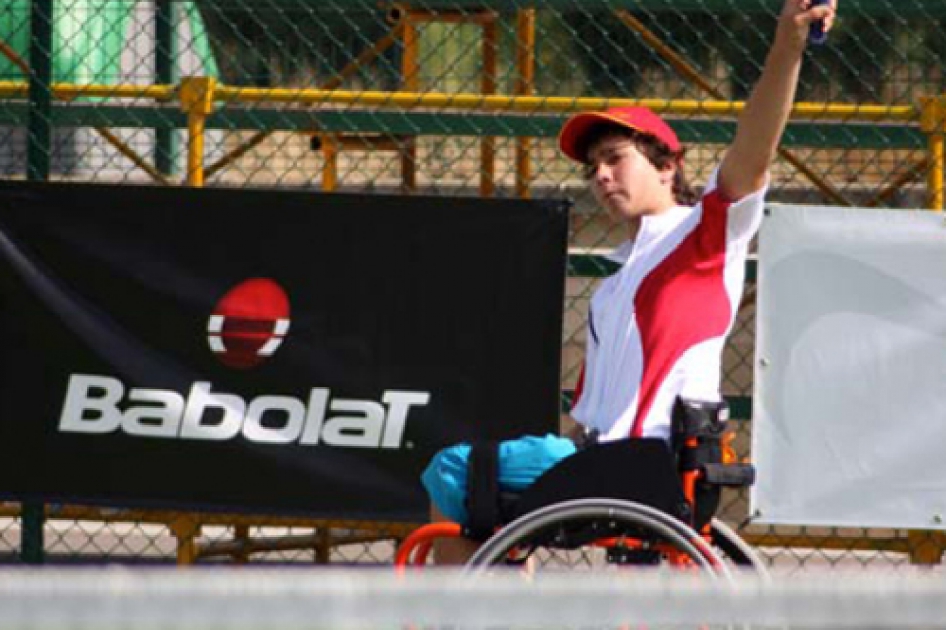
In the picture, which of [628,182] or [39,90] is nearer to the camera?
[628,182]

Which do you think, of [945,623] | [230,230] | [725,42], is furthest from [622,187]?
[725,42]

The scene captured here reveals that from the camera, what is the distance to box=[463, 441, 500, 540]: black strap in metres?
4.08

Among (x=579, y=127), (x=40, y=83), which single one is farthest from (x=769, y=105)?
(x=40, y=83)

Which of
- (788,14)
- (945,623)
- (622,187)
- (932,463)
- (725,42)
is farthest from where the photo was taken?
(725,42)

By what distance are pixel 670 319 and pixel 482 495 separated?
0.56 metres

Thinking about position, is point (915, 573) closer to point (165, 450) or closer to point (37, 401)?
point (165, 450)

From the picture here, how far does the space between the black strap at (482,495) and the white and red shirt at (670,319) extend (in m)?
0.27

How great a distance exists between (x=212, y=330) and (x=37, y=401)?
0.59m

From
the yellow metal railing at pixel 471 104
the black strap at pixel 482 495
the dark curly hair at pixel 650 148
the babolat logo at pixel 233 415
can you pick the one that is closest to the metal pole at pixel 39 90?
the yellow metal railing at pixel 471 104

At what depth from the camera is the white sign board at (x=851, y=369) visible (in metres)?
5.79

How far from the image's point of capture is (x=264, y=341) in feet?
19.6

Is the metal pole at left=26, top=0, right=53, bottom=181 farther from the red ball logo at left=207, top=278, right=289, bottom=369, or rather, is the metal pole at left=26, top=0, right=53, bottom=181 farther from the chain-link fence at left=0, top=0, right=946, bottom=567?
the red ball logo at left=207, top=278, right=289, bottom=369

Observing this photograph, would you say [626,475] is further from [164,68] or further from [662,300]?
[164,68]

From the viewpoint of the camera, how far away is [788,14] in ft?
13.1
